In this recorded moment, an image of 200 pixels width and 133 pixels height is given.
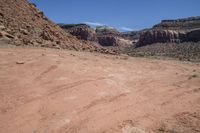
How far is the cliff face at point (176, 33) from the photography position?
268 feet

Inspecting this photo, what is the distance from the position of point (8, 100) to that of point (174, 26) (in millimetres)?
94715

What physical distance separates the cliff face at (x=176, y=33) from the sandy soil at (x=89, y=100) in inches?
2850

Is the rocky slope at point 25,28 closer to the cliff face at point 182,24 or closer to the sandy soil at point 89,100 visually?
the sandy soil at point 89,100

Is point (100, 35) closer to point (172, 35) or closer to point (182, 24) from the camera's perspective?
point (182, 24)

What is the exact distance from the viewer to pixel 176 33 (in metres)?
86.9

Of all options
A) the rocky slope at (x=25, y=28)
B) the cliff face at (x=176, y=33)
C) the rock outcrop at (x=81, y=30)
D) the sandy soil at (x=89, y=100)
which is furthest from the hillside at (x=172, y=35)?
the sandy soil at (x=89, y=100)

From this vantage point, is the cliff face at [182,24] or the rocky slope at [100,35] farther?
the rocky slope at [100,35]

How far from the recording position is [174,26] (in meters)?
96.1

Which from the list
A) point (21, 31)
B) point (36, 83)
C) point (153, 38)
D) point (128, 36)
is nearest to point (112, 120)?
point (36, 83)

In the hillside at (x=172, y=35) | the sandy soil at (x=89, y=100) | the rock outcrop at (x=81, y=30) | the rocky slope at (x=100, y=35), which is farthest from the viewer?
the rocky slope at (x=100, y=35)

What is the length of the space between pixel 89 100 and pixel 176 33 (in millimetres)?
84056

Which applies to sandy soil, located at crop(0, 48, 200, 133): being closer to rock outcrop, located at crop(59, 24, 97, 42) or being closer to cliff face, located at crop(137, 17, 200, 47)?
cliff face, located at crop(137, 17, 200, 47)

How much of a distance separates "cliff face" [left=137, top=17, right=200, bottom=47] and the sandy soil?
237 feet

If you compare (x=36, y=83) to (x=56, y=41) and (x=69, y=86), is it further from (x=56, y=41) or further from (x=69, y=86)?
(x=56, y=41)
